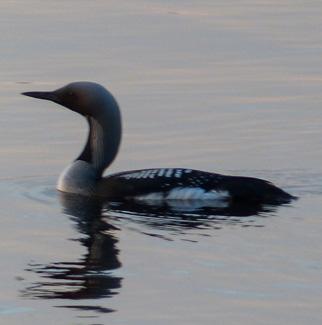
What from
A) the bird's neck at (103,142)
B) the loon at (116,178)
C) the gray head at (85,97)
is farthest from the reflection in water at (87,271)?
the gray head at (85,97)

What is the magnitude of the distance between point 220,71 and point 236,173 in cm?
436

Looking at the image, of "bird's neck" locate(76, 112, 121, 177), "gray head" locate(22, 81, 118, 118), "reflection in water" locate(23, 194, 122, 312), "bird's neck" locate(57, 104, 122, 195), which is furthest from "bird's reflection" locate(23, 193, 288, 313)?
"gray head" locate(22, 81, 118, 118)

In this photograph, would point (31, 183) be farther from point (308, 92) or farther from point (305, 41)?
point (305, 41)

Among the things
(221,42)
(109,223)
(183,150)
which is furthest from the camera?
(221,42)

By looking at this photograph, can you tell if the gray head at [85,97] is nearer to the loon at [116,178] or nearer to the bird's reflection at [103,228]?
the loon at [116,178]

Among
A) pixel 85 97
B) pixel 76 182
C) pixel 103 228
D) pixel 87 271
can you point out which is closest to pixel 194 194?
pixel 76 182

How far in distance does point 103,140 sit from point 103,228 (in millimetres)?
1944

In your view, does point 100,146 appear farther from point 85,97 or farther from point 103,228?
point 103,228

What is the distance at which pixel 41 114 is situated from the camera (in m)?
15.4

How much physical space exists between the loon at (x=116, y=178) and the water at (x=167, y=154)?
0.65ft

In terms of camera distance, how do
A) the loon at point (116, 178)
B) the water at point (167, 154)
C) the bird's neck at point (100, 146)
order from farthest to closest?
the bird's neck at point (100, 146), the loon at point (116, 178), the water at point (167, 154)

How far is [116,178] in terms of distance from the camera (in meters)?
12.6

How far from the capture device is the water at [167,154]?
9.21 metres

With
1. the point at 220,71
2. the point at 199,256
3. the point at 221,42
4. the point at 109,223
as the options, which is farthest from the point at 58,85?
the point at 199,256
